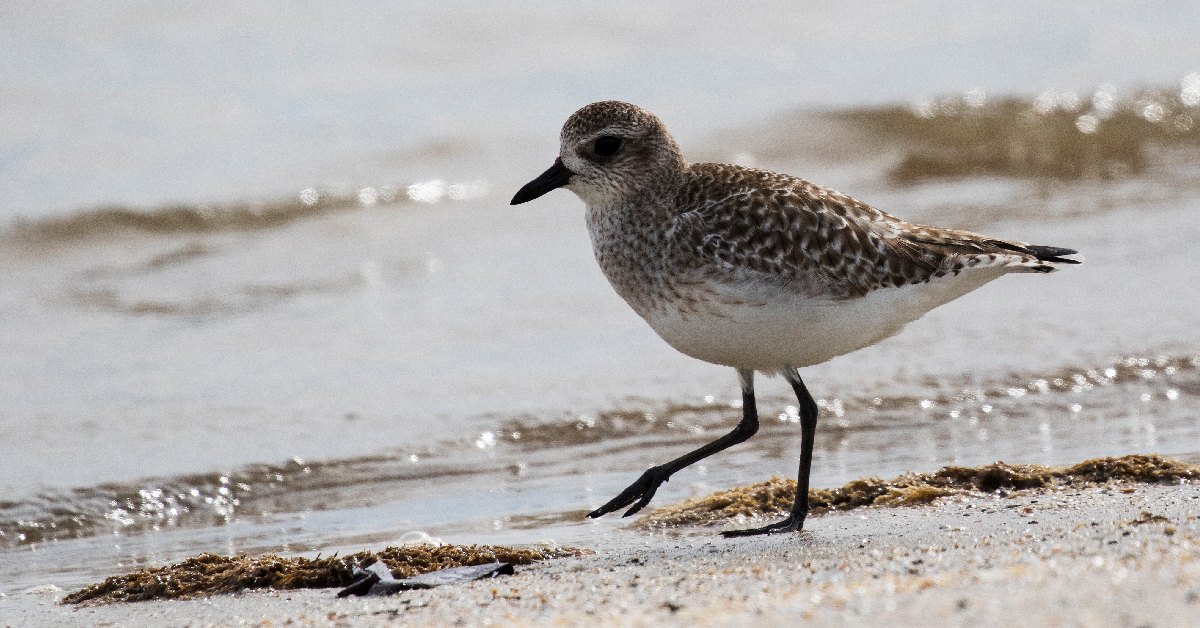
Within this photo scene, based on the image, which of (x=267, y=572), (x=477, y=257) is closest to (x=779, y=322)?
(x=267, y=572)

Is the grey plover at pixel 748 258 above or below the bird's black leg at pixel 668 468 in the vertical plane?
above

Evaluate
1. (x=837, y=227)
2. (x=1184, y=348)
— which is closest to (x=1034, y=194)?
(x=1184, y=348)

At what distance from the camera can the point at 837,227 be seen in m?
5.81

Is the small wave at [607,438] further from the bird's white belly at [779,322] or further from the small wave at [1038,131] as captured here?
the small wave at [1038,131]

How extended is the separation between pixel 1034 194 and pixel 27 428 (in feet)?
32.8

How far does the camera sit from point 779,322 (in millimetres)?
5555

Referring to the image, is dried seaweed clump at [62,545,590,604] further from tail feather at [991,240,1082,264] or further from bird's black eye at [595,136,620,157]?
tail feather at [991,240,1082,264]

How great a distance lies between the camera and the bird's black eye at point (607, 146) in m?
6.11

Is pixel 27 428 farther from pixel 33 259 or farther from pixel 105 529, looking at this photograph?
pixel 33 259

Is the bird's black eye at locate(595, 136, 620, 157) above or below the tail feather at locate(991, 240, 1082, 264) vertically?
above

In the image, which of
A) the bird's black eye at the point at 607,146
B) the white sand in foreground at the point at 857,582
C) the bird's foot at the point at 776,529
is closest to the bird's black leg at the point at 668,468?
the white sand in foreground at the point at 857,582

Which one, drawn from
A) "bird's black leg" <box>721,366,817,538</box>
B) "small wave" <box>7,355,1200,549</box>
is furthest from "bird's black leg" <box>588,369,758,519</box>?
"small wave" <box>7,355,1200,549</box>

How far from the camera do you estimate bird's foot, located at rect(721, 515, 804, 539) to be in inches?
217

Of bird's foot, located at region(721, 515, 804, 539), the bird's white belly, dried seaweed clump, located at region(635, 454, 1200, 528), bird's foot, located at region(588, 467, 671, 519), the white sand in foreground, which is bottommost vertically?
the white sand in foreground
